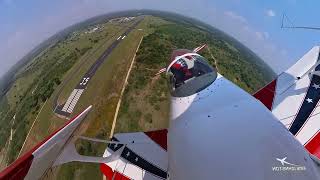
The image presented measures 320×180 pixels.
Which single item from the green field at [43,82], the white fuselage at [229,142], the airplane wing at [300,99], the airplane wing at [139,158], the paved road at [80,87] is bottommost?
the green field at [43,82]

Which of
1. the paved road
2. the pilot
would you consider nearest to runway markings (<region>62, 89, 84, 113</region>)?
the paved road

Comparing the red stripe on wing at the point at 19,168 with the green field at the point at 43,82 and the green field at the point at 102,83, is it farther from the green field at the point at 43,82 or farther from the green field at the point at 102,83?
the green field at the point at 43,82

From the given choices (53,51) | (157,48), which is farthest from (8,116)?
(157,48)

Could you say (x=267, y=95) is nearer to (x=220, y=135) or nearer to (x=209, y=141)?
(x=220, y=135)

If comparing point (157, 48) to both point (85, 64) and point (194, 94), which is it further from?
point (194, 94)

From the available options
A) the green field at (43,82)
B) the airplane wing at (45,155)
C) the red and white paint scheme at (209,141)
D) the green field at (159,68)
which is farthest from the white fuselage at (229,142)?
the green field at (43,82)

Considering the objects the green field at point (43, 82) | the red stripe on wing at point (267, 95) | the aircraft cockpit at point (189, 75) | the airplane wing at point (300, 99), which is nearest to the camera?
Answer: the aircraft cockpit at point (189, 75)

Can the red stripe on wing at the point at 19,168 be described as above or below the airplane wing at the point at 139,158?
above
